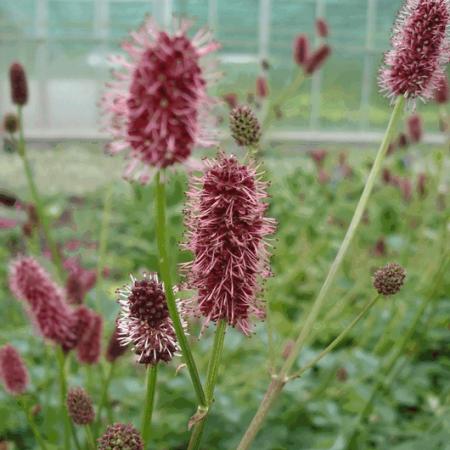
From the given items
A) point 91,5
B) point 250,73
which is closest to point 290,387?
point 250,73

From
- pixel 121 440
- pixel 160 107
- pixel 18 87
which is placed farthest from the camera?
pixel 18 87

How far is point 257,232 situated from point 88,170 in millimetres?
6463

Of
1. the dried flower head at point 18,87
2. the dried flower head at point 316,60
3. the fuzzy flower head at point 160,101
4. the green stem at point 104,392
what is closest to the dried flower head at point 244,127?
the fuzzy flower head at point 160,101

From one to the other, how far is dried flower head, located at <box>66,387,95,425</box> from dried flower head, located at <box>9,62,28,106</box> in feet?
2.92

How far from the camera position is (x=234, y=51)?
1322cm

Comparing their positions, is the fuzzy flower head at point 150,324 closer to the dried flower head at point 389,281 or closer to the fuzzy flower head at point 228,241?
the fuzzy flower head at point 228,241

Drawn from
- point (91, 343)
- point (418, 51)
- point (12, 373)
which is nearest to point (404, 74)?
point (418, 51)

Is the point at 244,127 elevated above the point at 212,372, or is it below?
above

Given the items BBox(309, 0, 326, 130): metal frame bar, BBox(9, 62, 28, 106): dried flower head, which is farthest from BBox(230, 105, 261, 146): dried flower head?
BBox(309, 0, 326, 130): metal frame bar

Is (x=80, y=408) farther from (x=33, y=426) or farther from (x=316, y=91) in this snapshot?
(x=316, y=91)

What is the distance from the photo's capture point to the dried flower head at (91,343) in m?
1.43

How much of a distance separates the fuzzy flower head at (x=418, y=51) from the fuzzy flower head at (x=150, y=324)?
45 cm

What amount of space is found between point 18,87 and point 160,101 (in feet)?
4.01

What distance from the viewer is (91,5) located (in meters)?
12.8
